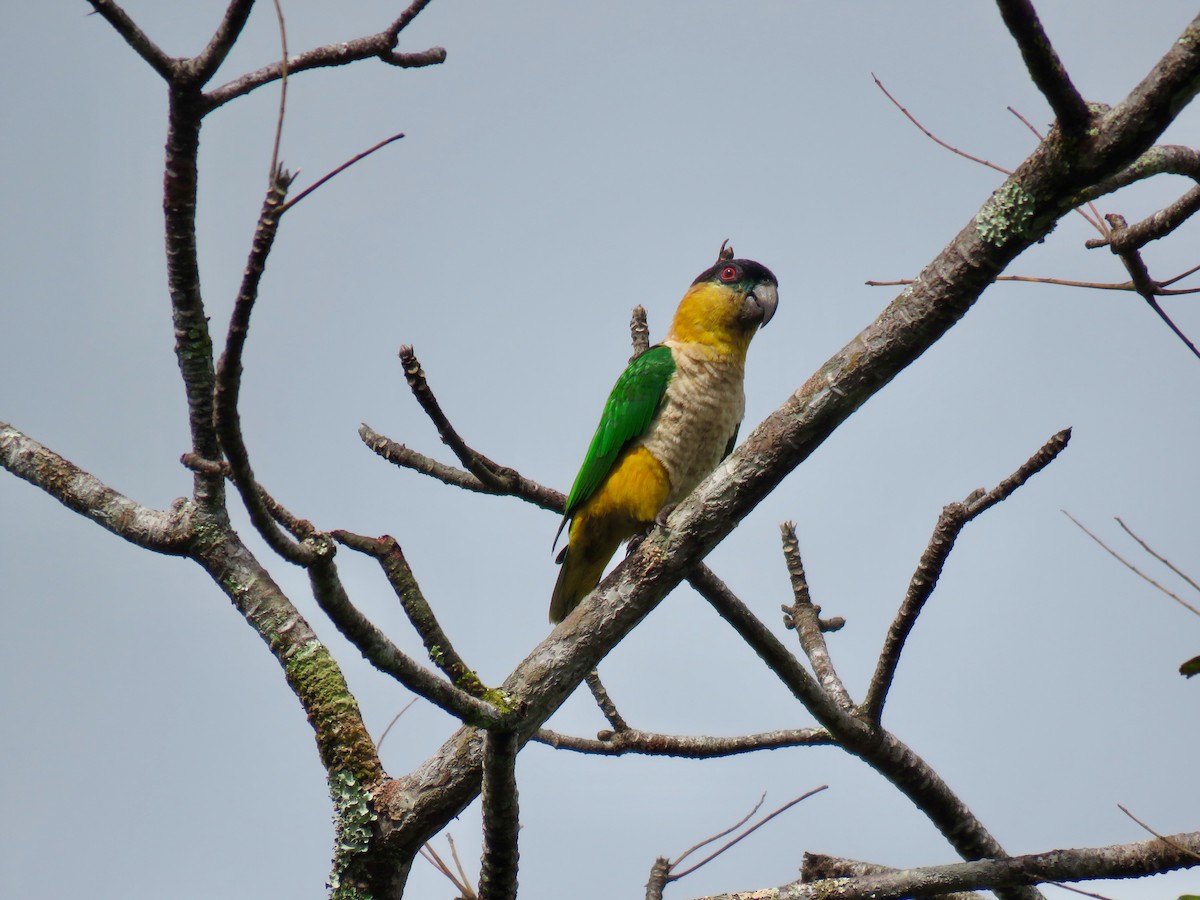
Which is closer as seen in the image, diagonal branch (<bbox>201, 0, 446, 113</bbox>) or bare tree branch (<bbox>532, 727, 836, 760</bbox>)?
diagonal branch (<bbox>201, 0, 446, 113</bbox>)

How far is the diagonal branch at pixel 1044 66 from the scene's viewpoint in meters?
2.58

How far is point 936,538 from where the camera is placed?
3701 millimetres

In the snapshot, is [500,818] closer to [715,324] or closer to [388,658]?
[388,658]

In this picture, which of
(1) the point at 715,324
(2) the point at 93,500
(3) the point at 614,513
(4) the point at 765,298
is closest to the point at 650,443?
(3) the point at 614,513

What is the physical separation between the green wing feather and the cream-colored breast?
6 centimetres

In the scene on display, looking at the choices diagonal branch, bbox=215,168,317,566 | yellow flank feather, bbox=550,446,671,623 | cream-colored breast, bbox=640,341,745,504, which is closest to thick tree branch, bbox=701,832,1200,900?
diagonal branch, bbox=215,168,317,566

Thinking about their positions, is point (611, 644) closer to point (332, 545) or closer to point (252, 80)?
point (332, 545)

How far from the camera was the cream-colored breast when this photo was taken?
5516 mm

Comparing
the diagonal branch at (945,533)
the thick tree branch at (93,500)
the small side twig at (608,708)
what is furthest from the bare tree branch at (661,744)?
the thick tree branch at (93,500)

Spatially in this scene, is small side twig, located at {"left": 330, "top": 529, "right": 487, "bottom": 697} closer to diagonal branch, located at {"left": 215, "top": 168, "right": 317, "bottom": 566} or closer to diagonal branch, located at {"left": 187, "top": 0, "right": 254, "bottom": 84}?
diagonal branch, located at {"left": 215, "top": 168, "right": 317, "bottom": 566}

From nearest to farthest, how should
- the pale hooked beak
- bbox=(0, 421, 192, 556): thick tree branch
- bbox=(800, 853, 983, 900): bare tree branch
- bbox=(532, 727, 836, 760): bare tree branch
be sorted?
bbox=(0, 421, 192, 556): thick tree branch
bbox=(800, 853, 983, 900): bare tree branch
bbox=(532, 727, 836, 760): bare tree branch
the pale hooked beak

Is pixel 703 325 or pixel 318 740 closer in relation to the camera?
pixel 318 740

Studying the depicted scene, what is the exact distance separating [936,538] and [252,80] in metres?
2.71

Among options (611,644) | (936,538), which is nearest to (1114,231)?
(936,538)
